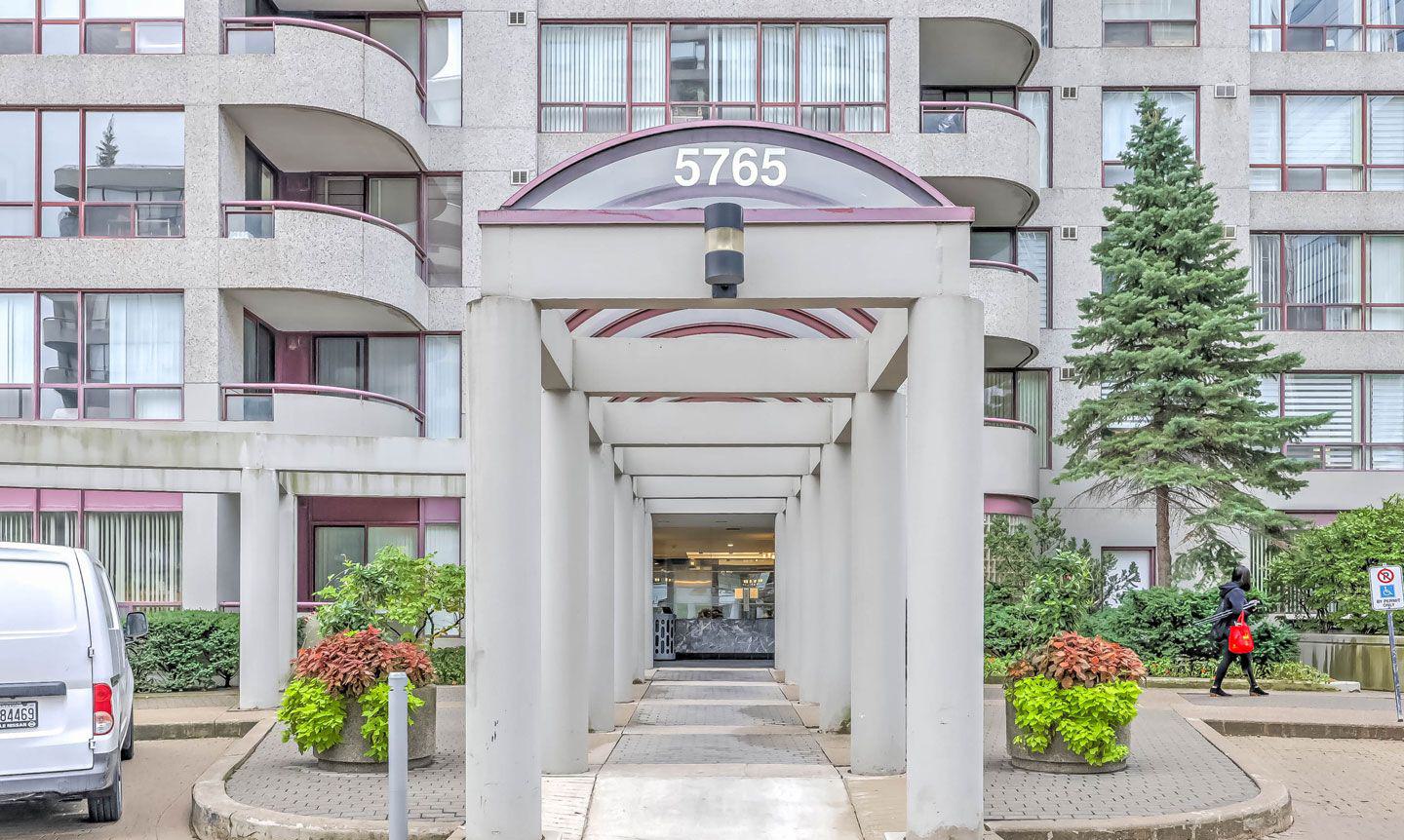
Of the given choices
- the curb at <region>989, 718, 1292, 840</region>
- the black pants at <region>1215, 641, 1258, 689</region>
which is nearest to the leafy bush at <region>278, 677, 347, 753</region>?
the curb at <region>989, 718, 1292, 840</region>

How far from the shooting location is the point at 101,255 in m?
24.7

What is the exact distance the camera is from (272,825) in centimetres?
1000

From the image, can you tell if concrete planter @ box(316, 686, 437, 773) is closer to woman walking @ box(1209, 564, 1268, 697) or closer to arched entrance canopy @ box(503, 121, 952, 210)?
arched entrance canopy @ box(503, 121, 952, 210)

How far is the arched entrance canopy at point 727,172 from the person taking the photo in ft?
32.9

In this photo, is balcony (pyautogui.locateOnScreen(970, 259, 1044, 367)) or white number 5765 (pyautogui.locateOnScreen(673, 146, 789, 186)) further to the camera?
balcony (pyautogui.locateOnScreen(970, 259, 1044, 367))

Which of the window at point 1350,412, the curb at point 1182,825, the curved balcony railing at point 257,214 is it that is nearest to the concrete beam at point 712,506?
the curved balcony railing at point 257,214

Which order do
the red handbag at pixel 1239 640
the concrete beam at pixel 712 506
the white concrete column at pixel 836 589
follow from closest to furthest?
the white concrete column at pixel 836 589 < the red handbag at pixel 1239 640 < the concrete beam at pixel 712 506

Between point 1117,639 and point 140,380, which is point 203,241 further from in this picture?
point 1117,639

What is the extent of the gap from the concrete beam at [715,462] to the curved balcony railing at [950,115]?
32.1ft

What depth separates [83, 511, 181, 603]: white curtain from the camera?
79.2 ft

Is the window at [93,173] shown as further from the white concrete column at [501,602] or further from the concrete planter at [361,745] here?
the white concrete column at [501,602]

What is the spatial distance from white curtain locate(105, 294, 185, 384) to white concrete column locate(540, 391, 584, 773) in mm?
14308

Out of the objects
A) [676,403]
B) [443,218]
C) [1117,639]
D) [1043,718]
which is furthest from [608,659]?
[443,218]

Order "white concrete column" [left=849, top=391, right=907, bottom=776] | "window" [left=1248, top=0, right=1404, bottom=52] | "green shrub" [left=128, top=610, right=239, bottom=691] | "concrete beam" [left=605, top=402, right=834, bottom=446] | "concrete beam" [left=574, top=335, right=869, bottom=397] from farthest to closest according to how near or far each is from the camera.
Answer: "window" [left=1248, top=0, right=1404, bottom=52] < "green shrub" [left=128, top=610, right=239, bottom=691] < "concrete beam" [left=605, top=402, right=834, bottom=446] < "concrete beam" [left=574, top=335, right=869, bottom=397] < "white concrete column" [left=849, top=391, right=907, bottom=776]
